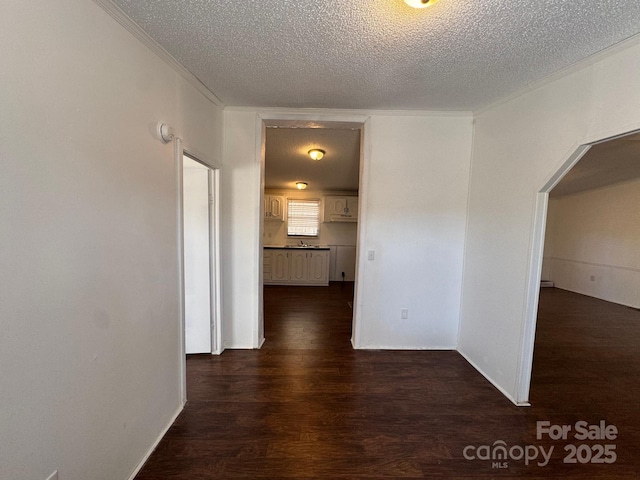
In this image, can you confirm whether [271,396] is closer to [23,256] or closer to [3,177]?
[23,256]

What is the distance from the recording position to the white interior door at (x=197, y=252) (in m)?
2.63

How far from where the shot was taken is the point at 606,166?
14.7 ft

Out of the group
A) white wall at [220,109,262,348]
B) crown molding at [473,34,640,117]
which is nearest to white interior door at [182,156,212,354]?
white wall at [220,109,262,348]

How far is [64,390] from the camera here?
111cm

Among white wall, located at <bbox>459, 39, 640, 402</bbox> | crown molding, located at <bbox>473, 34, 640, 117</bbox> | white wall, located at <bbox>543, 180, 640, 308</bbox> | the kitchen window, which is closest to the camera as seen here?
crown molding, located at <bbox>473, 34, 640, 117</bbox>

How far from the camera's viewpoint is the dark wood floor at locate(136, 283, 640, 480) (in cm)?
160

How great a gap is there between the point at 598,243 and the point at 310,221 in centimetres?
646

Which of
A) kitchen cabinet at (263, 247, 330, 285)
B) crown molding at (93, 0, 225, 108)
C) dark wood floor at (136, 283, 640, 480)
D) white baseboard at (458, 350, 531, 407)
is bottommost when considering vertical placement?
→ dark wood floor at (136, 283, 640, 480)

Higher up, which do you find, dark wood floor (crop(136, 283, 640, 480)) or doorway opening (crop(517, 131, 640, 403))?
doorway opening (crop(517, 131, 640, 403))

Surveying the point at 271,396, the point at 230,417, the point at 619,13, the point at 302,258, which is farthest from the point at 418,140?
the point at 302,258

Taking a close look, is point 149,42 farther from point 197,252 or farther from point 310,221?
point 310,221

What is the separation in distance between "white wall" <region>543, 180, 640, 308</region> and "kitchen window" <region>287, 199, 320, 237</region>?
6094mm

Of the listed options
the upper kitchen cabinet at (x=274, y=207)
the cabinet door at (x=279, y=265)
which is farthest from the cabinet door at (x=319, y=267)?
the upper kitchen cabinet at (x=274, y=207)

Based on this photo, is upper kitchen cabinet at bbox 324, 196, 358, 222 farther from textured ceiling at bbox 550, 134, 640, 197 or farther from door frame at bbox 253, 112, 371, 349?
textured ceiling at bbox 550, 134, 640, 197
